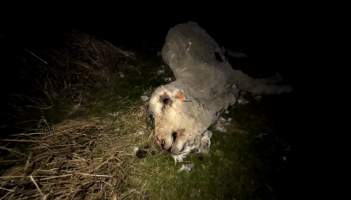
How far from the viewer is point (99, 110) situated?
2.63 meters

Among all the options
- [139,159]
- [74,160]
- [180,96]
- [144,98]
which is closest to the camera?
[74,160]

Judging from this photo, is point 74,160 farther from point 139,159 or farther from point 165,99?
A: point 165,99

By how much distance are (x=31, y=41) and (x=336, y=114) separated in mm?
3753

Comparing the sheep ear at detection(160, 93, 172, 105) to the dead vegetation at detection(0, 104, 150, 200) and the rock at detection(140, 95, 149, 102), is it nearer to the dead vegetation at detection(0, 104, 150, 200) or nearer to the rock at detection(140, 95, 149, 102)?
the dead vegetation at detection(0, 104, 150, 200)

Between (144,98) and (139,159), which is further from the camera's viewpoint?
(144,98)

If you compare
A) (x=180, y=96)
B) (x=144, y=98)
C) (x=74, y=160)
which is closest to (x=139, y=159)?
(x=74, y=160)

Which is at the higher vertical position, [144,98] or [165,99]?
[165,99]

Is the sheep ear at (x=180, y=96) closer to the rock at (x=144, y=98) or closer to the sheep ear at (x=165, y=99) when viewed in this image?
the sheep ear at (x=165, y=99)

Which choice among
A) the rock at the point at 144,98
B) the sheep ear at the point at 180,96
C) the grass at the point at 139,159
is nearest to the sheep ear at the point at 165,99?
the sheep ear at the point at 180,96

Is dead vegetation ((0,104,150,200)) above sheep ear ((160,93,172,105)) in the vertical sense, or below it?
below

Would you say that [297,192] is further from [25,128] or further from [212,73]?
[25,128]

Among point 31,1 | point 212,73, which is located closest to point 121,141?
point 212,73

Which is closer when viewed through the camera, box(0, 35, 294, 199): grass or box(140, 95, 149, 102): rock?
box(0, 35, 294, 199): grass

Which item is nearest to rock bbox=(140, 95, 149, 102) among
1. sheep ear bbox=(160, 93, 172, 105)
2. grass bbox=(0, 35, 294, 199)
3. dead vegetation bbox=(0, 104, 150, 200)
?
grass bbox=(0, 35, 294, 199)
